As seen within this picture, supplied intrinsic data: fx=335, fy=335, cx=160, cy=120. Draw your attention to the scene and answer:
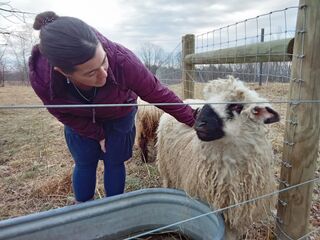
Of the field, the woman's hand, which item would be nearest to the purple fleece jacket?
the woman's hand

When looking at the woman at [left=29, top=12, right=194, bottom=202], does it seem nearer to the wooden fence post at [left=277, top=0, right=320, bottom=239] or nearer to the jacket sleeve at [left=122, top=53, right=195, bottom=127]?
the jacket sleeve at [left=122, top=53, right=195, bottom=127]

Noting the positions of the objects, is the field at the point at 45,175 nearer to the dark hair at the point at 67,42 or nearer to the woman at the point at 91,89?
the woman at the point at 91,89

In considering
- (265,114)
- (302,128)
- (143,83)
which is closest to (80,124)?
(143,83)

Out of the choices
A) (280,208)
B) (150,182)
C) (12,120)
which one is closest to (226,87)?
(280,208)

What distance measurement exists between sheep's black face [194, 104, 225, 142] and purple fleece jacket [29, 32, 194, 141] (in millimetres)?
218

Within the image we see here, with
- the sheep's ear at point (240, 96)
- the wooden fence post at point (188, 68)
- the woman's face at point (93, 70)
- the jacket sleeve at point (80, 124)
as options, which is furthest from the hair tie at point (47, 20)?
the wooden fence post at point (188, 68)

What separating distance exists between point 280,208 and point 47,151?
3.15 metres

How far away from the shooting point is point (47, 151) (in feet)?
14.1

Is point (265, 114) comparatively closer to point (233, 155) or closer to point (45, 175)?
point (233, 155)

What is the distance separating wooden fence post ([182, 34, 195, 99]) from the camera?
420 centimetres

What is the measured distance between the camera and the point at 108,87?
1.79 metres

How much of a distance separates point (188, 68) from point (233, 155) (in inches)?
97.1

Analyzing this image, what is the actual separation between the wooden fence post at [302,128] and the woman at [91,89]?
24.0 inches

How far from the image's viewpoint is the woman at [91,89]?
4.50 feet
